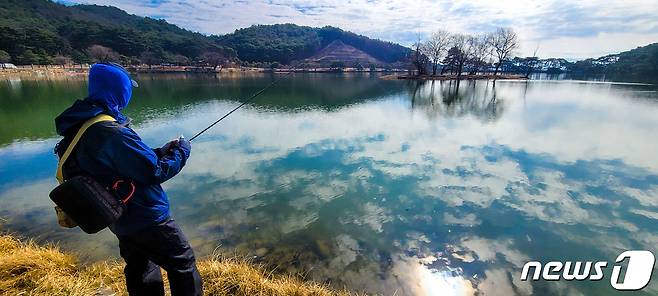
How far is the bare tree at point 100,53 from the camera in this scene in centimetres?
9169

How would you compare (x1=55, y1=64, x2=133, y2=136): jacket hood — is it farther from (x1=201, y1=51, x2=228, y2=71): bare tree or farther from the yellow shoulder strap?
(x1=201, y1=51, x2=228, y2=71): bare tree

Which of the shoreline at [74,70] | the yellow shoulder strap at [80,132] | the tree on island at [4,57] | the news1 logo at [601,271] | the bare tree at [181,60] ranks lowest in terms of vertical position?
the news1 logo at [601,271]

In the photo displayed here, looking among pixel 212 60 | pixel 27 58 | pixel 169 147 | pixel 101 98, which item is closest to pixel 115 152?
pixel 101 98

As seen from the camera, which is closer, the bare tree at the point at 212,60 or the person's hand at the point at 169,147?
the person's hand at the point at 169,147

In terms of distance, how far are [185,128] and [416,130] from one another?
431 inches

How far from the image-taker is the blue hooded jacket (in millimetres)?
1983

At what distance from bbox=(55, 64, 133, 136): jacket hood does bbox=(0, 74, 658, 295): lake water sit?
362 centimetres

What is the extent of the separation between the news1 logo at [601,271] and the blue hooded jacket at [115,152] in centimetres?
515

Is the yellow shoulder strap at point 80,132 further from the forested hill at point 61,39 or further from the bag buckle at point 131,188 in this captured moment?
the forested hill at point 61,39

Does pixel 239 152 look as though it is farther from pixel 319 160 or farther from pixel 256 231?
pixel 256 231

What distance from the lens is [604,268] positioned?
5164 mm

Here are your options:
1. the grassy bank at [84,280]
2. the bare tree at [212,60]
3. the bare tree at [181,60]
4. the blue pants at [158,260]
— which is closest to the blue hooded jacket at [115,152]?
the blue pants at [158,260]

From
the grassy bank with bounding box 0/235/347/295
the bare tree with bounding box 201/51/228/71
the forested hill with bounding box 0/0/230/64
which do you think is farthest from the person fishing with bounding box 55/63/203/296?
the bare tree with bounding box 201/51/228/71

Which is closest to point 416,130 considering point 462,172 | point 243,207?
point 462,172
